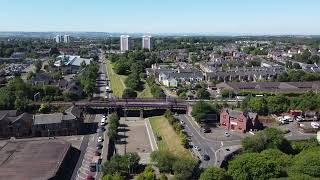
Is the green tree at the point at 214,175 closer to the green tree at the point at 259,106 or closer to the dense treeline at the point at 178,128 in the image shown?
the dense treeline at the point at 178,128

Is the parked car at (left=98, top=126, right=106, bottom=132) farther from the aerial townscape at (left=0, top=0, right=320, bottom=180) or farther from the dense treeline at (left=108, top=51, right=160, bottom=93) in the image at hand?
the dense treeline at (left=108, top=51, right=160, bottom=93)

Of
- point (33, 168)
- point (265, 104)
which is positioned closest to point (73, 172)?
point (33, 168)

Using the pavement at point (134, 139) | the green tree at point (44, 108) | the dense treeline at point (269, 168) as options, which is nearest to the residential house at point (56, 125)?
the pavement at point (134, 139)

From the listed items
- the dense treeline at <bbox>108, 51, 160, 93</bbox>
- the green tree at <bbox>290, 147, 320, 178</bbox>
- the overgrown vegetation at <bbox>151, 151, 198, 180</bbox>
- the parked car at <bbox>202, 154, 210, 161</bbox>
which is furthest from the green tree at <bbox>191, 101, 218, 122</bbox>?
the green tree at <bbox>290, 147, 320, 178</bbox>

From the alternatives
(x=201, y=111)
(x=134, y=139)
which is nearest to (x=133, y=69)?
(x=201, y=111)

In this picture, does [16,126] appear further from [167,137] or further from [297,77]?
[297,77]

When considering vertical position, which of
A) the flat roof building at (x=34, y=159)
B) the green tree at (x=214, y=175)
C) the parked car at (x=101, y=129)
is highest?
the green tree at (x=214, y=175)

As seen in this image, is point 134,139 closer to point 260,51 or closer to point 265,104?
point 265,104

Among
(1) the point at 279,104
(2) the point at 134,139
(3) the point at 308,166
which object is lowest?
(2) the point at 134,139
